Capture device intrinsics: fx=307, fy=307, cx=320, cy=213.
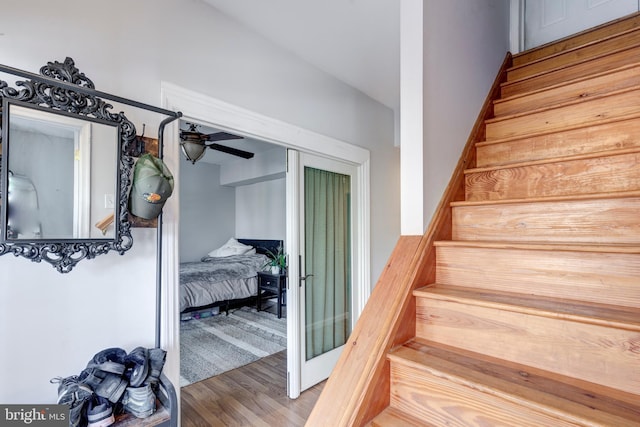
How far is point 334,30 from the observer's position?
2148mm

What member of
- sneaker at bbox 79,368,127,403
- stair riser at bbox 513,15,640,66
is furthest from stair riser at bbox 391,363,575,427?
stair riser at bbox 513,15,640,66

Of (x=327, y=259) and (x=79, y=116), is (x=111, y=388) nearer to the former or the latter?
(x=79, y=116)

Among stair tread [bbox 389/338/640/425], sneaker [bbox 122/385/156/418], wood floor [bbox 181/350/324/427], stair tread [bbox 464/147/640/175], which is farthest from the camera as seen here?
wood floor [bbox 181/350/324/427]

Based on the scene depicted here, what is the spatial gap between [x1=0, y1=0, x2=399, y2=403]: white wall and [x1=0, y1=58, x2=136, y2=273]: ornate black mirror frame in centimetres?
11

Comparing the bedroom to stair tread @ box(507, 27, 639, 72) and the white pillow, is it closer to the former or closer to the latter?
the white pillow

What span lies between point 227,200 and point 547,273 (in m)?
6.56

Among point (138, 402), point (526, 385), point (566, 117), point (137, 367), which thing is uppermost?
point (566, 117)

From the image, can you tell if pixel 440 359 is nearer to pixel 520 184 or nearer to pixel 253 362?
pixel 520 184

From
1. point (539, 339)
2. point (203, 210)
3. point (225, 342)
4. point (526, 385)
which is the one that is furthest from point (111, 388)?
point (203, 210)

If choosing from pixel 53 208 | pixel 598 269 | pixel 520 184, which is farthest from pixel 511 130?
pixel 53 208

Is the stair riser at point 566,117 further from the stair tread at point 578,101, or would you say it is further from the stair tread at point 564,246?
the stair tread at point 564,246

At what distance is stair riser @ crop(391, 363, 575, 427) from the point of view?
0.85m

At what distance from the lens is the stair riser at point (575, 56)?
2.12 metres

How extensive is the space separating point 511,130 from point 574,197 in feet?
2.71
